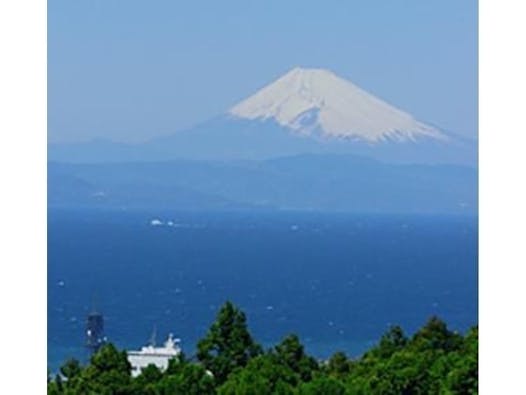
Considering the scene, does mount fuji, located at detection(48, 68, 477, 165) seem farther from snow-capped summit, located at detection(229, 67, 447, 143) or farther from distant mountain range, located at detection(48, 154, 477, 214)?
distant mountain range, located at detection(48, 154, 477, 214)

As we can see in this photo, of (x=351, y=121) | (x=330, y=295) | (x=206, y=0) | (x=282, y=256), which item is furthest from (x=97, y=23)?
(x=330, y=295)

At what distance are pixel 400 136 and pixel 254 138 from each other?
6856 millimetres

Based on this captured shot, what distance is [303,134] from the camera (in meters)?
44.1

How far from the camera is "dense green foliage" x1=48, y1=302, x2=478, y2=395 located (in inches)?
165

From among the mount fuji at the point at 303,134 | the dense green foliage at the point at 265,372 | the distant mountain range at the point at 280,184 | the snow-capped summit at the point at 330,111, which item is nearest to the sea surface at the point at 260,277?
the distant mountain range at the point at 280,184

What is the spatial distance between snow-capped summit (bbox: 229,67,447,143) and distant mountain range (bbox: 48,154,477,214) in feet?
4.04

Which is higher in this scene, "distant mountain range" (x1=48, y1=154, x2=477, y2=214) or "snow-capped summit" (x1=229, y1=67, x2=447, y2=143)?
"snow-capped summit" (x1=229, y1=67, x2=447, y2=143)

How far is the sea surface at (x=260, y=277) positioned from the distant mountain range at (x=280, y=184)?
747mm

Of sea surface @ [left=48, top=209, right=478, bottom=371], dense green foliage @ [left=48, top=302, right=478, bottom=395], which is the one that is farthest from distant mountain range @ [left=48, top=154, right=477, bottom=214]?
dense green foliage @ [left=48, top=302, right=478, bottom=395]

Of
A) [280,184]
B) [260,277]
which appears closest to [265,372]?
[260,277]

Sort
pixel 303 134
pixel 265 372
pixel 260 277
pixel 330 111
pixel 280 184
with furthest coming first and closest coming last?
pixel 303 134, pixel 280 184, pixel 330 111, pixel 260 277, pixel 265 372

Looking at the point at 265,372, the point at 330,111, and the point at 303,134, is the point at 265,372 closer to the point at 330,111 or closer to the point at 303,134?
the point at 330,111

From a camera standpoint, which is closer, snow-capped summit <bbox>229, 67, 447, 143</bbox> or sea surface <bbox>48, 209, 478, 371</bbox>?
sea surface <bbox>48, 209, 478, 371</bbox>

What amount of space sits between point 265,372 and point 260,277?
72.3 feet
